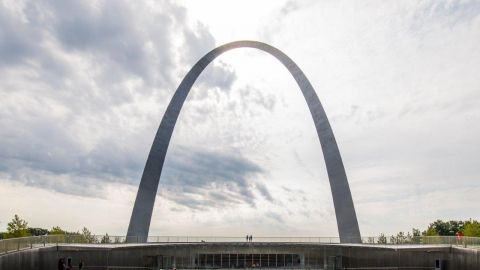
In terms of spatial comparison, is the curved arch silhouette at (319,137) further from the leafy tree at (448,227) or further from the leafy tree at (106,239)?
the leafy tree at (448,227)

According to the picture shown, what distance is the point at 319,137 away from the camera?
210 feet

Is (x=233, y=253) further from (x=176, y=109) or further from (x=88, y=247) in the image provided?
(x=176, y=109)

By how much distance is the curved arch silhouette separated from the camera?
191ft

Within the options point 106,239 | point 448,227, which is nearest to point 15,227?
point 106,239

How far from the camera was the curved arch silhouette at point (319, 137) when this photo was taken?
58344mm

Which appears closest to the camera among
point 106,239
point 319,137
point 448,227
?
point 106,239

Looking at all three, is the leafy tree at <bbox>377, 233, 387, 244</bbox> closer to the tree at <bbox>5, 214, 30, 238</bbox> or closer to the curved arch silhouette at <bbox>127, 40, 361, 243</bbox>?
the curved arch silhouette at <bbox>127, 40, 361, 243</bbox>

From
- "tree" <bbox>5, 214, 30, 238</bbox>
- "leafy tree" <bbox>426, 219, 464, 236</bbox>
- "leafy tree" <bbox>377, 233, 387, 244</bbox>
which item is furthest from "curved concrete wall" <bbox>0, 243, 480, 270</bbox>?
"leafy tree" <bbox>426, 219, 464, 236</bbox>

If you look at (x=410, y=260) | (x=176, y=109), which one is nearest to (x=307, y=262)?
(x=410, y=260)

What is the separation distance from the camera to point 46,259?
36.5 metres

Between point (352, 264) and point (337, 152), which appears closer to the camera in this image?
point (352, 264)

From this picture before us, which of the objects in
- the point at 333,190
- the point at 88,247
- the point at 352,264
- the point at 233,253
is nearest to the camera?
the point at 88,247

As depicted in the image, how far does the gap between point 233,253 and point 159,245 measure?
758 cm

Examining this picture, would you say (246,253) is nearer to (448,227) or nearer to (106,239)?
(106,239)
